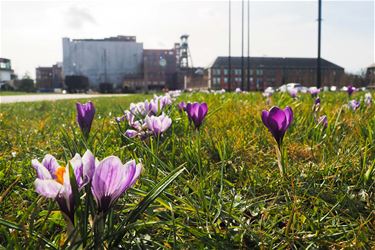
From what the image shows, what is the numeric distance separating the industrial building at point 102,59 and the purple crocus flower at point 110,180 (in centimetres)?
6256

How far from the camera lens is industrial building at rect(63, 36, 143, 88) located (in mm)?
62594

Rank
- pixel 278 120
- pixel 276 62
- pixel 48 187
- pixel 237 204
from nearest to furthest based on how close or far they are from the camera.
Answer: pixel 48 187, pixel 237 204, pixel 278 120, pixel 276 62

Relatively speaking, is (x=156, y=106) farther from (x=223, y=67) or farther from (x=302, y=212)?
(x=223, y=67)

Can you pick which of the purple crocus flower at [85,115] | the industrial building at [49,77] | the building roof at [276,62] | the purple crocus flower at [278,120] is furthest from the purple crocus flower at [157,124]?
the industrial building at [49,77]

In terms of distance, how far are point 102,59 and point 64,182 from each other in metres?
64.6

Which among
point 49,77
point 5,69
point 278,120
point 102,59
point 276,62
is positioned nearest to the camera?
point 278,120

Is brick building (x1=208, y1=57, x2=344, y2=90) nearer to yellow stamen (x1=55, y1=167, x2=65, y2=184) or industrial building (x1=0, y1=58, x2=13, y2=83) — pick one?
industrial building (x1=0, y1=58, x2=13, y2=83)

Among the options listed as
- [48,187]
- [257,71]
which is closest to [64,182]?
[48,187]

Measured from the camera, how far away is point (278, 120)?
1.28 m

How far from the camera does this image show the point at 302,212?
1076 millimetres

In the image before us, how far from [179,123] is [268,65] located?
6245cm

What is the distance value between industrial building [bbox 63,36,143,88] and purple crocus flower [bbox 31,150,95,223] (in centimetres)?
6253

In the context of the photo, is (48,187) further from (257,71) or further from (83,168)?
(257,71)

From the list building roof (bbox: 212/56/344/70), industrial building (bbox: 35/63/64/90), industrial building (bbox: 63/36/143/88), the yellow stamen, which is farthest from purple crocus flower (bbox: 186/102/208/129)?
industrial building (bbox: 35/63/64/90)
